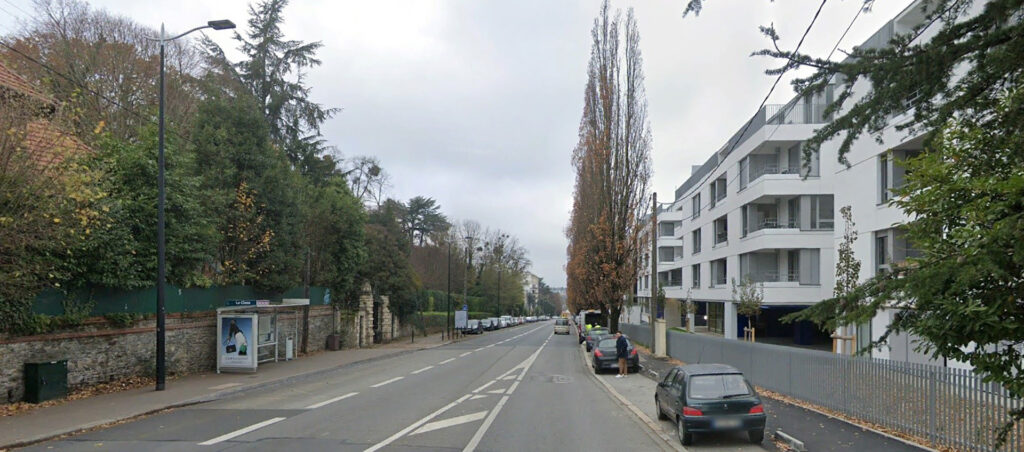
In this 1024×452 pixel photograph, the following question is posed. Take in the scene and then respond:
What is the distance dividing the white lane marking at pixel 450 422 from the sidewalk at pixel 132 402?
6.26 m

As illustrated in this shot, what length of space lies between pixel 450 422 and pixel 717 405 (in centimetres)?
542

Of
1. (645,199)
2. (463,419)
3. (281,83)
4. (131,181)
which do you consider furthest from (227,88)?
(463,419)

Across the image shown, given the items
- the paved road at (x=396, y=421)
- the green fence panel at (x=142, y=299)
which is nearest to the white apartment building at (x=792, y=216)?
the paved road at (x=396, y=421)

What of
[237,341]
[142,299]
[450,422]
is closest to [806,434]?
[450,422]

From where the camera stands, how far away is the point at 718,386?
37.3ft

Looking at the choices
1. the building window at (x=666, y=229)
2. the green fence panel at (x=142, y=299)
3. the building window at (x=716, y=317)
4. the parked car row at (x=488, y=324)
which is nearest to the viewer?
the green fence panel at (x=142, y=299)

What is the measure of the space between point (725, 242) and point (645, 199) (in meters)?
7.61

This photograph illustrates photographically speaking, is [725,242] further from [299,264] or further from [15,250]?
[15,250]

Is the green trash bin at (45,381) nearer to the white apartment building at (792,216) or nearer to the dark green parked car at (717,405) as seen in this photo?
the dark green parked car at (717,405)

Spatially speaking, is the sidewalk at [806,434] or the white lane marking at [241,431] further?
the white lane marking at [241,431]

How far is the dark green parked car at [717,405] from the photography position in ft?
35.7

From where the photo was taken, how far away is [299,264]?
29.0 meters

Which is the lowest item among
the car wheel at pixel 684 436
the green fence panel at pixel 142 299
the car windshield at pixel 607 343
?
the car windshield at pixel 607 343

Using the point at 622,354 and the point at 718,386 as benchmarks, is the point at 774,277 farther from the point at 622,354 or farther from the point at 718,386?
the point at 718,386
